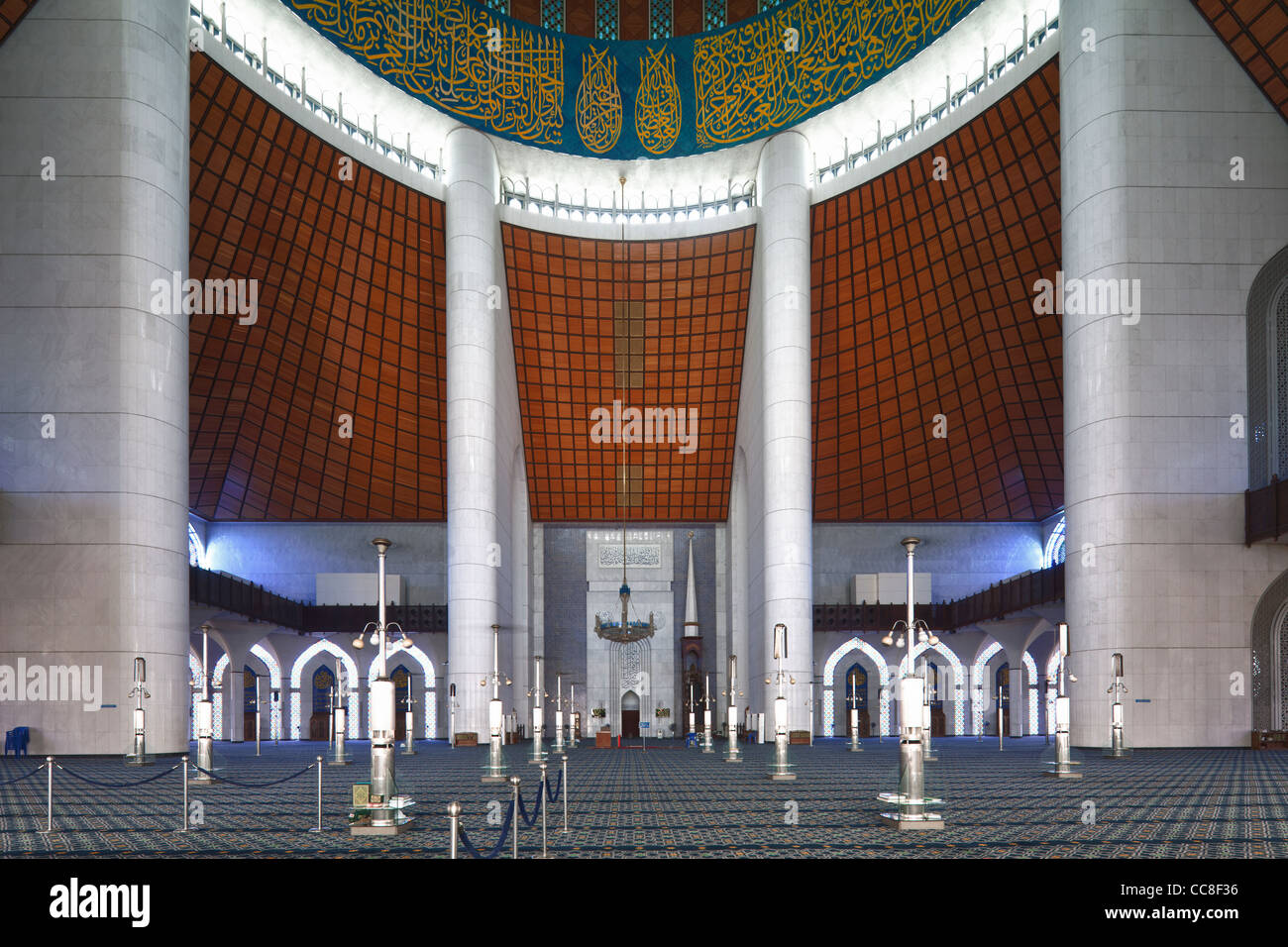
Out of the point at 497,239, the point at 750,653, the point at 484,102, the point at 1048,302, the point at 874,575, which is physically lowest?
the point at 750,653

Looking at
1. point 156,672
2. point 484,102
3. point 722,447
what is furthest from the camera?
point 722,447

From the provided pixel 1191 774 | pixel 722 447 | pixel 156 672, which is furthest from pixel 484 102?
pixel 1191 774

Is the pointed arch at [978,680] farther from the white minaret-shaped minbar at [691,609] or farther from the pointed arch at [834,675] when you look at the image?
the white minaret-shaped minbar at [691,609]

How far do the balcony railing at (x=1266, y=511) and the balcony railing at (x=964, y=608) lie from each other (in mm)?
7301

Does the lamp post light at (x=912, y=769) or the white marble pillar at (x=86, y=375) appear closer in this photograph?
the lamp post light at (x=912, y=769)

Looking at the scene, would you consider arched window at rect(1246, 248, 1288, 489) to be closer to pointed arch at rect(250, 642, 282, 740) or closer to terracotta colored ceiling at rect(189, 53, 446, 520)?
terracotta colored ceiling at rect(189, 53, 446, 520)

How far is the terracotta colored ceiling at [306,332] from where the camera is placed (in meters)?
27.5

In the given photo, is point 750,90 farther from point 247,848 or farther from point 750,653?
point 247,848

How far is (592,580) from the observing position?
144ft

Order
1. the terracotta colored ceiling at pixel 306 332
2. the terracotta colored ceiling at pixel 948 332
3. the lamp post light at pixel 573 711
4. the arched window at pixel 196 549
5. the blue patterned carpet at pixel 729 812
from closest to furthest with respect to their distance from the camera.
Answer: the blue patterned carpet at pixel 729 812 < the terracotta colored ceiling at pixel 306 332 < the terracotta colored ceiling at pixel 948 332 < the lamp post light at pixel 573 711 < the arched window at pixel 196 549

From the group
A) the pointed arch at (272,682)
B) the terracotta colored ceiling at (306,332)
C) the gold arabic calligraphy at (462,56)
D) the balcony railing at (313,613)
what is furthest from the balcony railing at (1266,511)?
the pointed arch at (272,682)

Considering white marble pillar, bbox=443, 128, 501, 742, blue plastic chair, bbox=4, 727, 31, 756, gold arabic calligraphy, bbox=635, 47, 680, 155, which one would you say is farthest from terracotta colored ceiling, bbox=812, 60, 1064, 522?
blue plastic chair, bbox=4, 727, 31, 756

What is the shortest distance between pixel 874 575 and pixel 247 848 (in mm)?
32197

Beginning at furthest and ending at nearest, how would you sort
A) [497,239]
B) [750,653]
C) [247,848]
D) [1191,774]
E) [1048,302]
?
[750,653] < [497,239] < [1048,302] < [1191,774] < [247,848]
